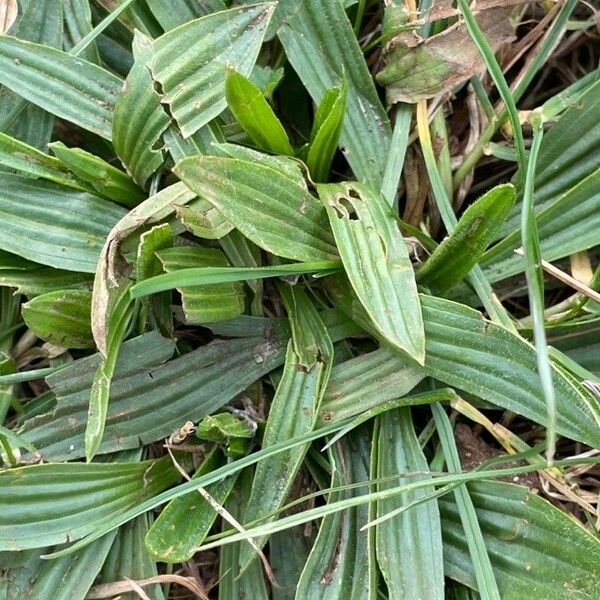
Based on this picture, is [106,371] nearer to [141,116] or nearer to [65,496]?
[65,496]

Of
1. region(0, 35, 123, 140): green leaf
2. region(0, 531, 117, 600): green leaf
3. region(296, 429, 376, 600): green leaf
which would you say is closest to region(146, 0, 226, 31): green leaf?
region(0, 35, 123, 140): green leaf

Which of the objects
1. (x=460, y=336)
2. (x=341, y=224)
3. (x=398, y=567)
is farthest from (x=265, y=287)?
(x=398, y=567)

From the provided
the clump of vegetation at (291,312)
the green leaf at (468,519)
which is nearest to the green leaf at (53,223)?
the clump of vegetation at (291,312)

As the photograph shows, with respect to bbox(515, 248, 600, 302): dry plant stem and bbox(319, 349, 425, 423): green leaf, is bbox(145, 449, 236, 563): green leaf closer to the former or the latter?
bbox(319, 349, 425, 423): green leaf

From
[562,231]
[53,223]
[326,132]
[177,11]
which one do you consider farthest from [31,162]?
[562,231]

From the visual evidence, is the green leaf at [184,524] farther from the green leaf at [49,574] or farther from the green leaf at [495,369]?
the green leaf at [495,369]

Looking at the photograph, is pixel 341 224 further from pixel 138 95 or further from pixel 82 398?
pixel 82 398
